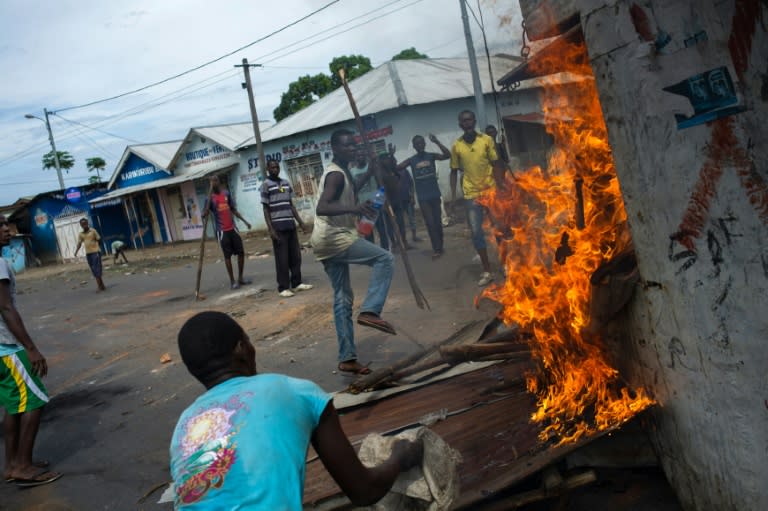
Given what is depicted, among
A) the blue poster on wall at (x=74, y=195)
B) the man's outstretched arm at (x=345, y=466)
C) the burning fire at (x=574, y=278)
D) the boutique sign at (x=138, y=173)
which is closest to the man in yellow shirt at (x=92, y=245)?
the burning fire at (x=574, y=278)

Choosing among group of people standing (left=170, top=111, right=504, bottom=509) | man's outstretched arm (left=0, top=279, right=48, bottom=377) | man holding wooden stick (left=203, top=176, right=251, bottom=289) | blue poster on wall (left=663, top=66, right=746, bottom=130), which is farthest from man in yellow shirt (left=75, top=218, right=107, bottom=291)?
blue poster on wall (left=663, top=66, right=746, bottom=130)

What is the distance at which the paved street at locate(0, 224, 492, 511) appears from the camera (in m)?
4.20

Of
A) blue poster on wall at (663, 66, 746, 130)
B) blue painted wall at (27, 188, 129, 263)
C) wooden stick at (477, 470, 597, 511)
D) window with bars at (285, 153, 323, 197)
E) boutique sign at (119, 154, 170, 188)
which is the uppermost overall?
boutique sign at (119, 154, 170, 188)

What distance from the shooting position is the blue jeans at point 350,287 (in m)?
4.95

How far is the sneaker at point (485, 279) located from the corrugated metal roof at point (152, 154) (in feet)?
81.8

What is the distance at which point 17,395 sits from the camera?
4219mm

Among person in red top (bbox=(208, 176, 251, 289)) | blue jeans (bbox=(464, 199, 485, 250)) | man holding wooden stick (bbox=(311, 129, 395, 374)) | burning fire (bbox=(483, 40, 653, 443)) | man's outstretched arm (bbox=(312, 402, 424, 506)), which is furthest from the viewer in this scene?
person in red top (bbox=(208, 176, 251, 289))

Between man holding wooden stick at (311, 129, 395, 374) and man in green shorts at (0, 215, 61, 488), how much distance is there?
2.29 meters

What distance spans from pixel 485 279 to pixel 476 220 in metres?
0.81

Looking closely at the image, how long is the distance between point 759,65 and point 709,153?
314 millimetres

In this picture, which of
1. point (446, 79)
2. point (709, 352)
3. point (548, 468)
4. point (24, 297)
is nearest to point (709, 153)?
point (709, 352)

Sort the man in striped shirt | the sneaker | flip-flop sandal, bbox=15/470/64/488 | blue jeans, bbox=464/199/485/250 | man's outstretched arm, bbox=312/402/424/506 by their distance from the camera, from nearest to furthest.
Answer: man's outstretched arm, bbox=312/402/424/506 → flip-flop sandal, bbox=15/470/64/488 → the sneaker → blue jeans, bbox=464/199/485/250 → the man in striped shirt

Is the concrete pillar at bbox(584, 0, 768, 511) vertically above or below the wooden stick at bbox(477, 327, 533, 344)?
above

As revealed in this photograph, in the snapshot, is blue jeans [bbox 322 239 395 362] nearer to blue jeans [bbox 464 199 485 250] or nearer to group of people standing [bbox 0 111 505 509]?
group of people standing [bbox 0 111 505 509]
